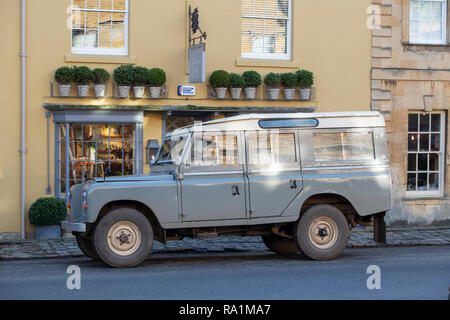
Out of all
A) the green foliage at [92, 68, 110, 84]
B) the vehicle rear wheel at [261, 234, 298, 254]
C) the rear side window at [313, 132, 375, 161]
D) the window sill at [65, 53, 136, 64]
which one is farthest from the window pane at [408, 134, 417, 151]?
the green foliage at [92, 68, 110, 84]

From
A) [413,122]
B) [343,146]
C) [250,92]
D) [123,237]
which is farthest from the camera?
[413,122]

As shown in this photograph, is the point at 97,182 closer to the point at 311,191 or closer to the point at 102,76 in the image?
the point at 311,191

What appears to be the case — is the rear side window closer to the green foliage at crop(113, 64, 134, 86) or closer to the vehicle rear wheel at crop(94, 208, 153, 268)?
the vehicle rear wheel at crop(94, 208, 153, 268)

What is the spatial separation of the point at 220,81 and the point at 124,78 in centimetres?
205

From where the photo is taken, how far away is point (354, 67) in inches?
650

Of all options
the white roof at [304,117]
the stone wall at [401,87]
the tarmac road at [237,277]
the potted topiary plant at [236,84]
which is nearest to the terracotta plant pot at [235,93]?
the potted topiary plant at [236,84]

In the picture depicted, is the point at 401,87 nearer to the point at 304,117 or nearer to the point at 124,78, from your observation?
the point at 304,117

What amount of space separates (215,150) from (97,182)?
72.5 inches

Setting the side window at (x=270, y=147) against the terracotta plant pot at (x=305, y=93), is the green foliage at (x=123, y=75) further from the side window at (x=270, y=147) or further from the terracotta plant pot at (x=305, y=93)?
the side window at (x=270, y=147)

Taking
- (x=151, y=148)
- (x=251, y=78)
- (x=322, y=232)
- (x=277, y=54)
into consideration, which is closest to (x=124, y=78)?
(x=151, y=148)

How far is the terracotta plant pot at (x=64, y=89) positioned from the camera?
1452 cm

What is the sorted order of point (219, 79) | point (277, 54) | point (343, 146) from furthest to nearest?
point (277, 54) < point (219, 79) < point (343, 146)

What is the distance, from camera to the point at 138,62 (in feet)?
49.9
